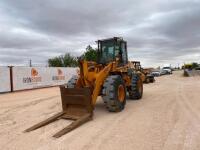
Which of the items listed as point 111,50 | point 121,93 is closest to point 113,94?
point 121,93

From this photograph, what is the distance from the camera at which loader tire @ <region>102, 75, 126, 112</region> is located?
398 inches

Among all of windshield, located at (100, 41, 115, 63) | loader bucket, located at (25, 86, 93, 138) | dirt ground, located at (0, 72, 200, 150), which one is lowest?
dirt ground, located at (0, 72, 200, 150)

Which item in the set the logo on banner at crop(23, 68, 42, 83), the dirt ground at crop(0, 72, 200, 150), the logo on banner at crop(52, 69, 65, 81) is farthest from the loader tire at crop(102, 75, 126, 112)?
the logo on banner at crop(52, 69, 65, 81)

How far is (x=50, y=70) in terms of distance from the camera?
28.0m

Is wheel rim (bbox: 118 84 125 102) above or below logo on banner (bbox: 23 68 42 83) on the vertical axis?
below

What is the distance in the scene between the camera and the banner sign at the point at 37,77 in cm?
2330

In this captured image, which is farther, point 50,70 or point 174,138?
point 50,70

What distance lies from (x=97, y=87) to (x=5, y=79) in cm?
1376

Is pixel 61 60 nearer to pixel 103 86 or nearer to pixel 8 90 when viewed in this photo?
pixel 8 90

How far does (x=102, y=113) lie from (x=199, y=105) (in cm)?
420

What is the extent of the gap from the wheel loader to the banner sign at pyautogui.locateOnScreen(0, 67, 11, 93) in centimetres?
1110

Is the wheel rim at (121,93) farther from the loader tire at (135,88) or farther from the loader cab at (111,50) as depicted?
the loader tire at (135,88)

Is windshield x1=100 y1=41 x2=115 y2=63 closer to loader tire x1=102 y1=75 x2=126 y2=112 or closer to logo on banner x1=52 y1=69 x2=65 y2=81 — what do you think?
loader tire x1=102 y1=75 x2=126 y2=112

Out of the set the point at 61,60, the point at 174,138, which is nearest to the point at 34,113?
the point at 174,138
